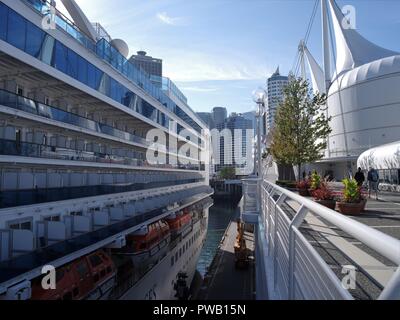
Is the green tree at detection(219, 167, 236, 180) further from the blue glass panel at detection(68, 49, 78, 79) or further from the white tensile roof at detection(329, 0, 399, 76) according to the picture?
the blue glass panel at detection(68, 49, 78, 79)

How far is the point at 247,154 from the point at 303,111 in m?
65.7

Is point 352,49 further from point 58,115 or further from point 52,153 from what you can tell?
point 52,153

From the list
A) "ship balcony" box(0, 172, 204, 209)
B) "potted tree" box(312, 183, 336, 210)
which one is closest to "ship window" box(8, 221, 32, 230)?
"ship balcony" box(0, 172, 204, 209)

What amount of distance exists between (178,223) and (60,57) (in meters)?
18.0

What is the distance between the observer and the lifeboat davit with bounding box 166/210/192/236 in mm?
31239

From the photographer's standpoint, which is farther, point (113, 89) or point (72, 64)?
point (113, 89)

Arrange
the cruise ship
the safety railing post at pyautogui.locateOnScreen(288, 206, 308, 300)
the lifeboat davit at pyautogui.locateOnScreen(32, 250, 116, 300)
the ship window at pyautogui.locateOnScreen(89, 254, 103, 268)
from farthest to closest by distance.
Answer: the ship window at pyautogui.locateOnScreen(89, 254, 103, 268) < the cruise ship < the lifeboat davit at pyautogui.locateOnScreen(32, 250, 116, 300) < the safety railing post at pyautogui.locateOnScreen(288, 206, 308, 300)

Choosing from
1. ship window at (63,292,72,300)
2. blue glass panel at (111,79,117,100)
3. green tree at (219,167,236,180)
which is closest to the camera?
ship window at (63,292,72,300)

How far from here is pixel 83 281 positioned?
15.7 meters

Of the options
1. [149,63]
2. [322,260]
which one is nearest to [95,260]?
[322,260]

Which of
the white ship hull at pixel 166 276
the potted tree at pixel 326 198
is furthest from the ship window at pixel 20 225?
the potted tree at pixel 326 198

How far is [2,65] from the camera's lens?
54.9 feet

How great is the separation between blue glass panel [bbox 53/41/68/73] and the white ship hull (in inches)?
479

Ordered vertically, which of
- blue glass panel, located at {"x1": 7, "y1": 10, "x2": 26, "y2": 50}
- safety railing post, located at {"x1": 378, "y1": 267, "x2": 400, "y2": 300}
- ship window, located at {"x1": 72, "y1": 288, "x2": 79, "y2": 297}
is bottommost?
ship window, located at {"x1": 72, "y1": 288, "x2": 79, "y2": 297}
